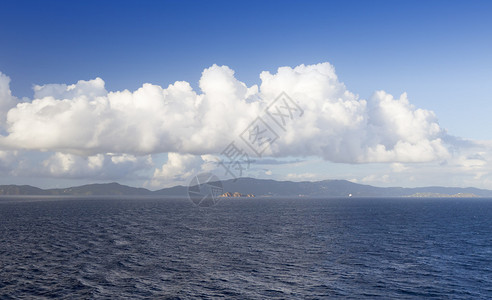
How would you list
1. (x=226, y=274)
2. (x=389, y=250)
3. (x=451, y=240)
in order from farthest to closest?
(x=451, y=240) → (x=389, y=250) → (x=226, y=274)

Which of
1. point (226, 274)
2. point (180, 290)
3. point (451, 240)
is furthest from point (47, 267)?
point (451, 240)

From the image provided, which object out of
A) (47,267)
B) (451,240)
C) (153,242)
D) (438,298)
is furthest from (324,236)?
(47,267)

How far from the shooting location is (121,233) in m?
115

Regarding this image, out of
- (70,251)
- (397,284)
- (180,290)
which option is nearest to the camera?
(180,290)

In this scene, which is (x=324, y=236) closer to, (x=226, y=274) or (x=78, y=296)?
(x=226, y=274)

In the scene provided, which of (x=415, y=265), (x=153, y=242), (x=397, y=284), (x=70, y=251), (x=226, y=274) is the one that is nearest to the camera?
(x=397, y=284)

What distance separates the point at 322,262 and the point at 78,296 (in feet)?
151

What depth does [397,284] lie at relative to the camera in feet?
193

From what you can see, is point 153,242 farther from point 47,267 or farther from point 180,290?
point 180,290

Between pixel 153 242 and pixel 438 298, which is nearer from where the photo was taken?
pixel 438 298

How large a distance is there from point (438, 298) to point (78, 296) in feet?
172

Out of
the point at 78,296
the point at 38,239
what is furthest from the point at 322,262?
the point at 38,239

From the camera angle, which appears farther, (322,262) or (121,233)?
(121,233)

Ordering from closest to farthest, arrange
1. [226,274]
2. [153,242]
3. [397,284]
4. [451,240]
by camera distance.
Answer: [397,284] < [226,274] < [153,242] < [451,240]
